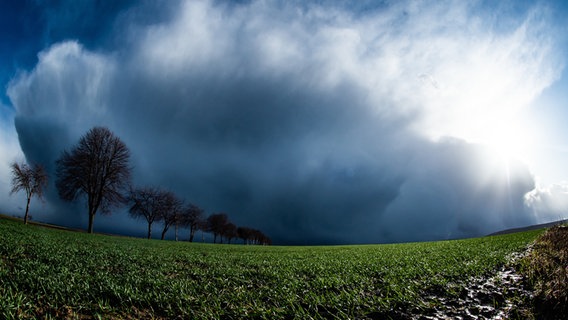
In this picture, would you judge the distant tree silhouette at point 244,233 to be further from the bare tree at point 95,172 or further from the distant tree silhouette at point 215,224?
the bare tree at point 95,172

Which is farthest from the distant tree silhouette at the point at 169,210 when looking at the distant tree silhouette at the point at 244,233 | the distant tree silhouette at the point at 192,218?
the distant tree silhouette at the point at 244,233

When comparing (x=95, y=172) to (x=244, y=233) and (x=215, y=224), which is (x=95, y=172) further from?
(x=244, y=233)

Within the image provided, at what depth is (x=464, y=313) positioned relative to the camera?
4.82 meters

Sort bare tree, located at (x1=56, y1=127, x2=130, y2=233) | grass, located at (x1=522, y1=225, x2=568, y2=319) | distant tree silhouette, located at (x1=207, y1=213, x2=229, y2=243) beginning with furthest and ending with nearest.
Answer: distant tree silhouette, located at (x1=207, y1=213, x2=229, y2=243), bare tree, located at (x1=56, y1=127, x2=130, y2=233), grass, located at (x1=522, y1=225, x2=568, y2=319)

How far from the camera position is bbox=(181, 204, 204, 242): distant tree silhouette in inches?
3492

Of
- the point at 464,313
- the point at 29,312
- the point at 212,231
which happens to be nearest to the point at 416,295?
the point at 464,313

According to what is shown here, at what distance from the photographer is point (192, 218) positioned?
89.5m

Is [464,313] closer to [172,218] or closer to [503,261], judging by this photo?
[503,261]

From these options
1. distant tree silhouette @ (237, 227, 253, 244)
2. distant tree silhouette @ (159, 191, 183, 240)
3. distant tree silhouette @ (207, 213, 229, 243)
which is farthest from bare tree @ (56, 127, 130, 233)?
distant tree silhouette @ (237, 227, 253, 244)

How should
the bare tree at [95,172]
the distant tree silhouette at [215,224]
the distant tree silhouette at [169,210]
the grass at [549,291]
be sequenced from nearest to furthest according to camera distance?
1. the grass at [549,291]
2. the bare tree at [95,172]
3. the distant tree silhouette at [169,210]
4. the distant tree silhouette at [215,224]

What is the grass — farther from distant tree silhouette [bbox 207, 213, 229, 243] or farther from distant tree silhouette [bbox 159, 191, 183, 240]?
distant tree silhouette [bbox 207, 213, 229, 243]

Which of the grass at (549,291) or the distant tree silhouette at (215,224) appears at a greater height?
the grass at (549,291)

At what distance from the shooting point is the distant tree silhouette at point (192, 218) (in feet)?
291

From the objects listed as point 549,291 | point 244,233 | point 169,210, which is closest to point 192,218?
point 169,210
